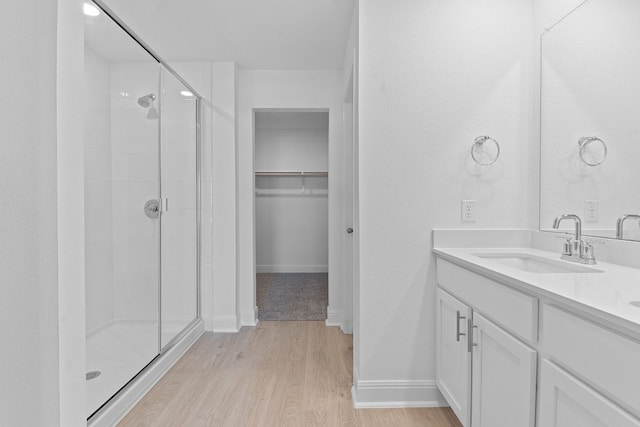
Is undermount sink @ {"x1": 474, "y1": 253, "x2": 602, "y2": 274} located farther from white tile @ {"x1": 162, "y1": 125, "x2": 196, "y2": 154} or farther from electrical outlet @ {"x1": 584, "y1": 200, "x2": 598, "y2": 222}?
white tile @ {"x1": 162, "y1": 125, "x2": 196, "y2": 154}

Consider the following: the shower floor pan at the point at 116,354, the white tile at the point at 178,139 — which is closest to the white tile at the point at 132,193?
the white tile at the point at 178,139

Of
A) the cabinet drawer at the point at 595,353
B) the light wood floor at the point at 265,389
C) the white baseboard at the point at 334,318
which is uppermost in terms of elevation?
the cabinet drawer at the point at 595,353

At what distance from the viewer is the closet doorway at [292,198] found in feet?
18.5

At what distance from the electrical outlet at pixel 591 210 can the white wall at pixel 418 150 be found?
1.74 ft

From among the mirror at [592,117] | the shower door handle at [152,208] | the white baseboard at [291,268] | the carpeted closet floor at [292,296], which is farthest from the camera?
the white baseboard at [291,268]

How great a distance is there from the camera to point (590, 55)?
1655 millimetres

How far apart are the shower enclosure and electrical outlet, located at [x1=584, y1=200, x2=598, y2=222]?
244cm

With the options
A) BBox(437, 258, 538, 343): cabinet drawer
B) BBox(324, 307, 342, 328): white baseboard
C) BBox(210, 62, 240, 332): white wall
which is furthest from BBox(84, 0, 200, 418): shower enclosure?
BBox(437, 258, 538, 343): cabinet drawer

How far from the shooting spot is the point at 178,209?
2.85 m

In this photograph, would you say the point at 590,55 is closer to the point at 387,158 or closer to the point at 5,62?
the point at 387,158

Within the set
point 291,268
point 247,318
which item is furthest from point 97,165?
point 291,268

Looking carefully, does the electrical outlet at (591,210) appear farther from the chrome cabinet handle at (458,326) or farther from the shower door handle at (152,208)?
the shower door handle at (152,208)

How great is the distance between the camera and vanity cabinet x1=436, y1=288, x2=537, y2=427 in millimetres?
1143

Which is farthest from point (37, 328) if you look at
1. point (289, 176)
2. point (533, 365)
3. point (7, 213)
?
point (289, 176)
